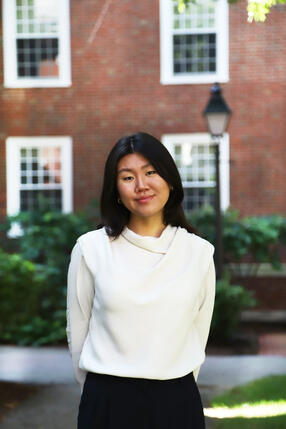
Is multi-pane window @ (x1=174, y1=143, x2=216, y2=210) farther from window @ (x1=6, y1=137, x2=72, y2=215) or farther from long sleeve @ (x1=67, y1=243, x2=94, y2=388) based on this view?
long sleeve @ (x1=67, y1=243, x2=94, y2=388)

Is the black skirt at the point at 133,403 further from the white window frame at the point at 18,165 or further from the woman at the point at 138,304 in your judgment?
the white window frame at the point at 18,165

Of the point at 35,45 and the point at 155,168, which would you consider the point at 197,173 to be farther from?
the point at 155,168

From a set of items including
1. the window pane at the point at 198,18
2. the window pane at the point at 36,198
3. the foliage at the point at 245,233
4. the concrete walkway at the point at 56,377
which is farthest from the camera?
the window pane at the point at 36,198

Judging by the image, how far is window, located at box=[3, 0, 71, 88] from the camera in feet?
50.3

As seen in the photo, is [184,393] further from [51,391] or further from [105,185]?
[51,391]

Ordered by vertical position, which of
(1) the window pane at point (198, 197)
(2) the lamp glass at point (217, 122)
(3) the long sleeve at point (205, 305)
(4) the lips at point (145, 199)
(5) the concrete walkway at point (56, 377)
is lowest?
(5) the concrete walkway at point (56, 377)

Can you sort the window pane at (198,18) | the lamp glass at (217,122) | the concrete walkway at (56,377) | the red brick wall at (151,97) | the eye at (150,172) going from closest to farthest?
the eye at (150,172)
the concrete walkway at (56,377)
the lamp glass at (217,122)
the red brick wall at (151,97)
the window pane at (198,18)

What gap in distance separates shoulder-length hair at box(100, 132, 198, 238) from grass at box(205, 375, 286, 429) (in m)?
3.31

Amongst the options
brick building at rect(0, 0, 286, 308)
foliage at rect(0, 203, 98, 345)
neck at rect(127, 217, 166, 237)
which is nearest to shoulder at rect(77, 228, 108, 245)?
neck at rect(127, 217, 166, 237)

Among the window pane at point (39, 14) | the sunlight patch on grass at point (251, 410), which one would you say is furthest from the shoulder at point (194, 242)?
the window pane at point (39, 14)

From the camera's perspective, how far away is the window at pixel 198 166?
602 inches

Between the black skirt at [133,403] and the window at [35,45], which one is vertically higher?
the window at [35,45]

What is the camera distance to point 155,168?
2701 mm

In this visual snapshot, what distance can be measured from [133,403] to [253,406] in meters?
4.13
